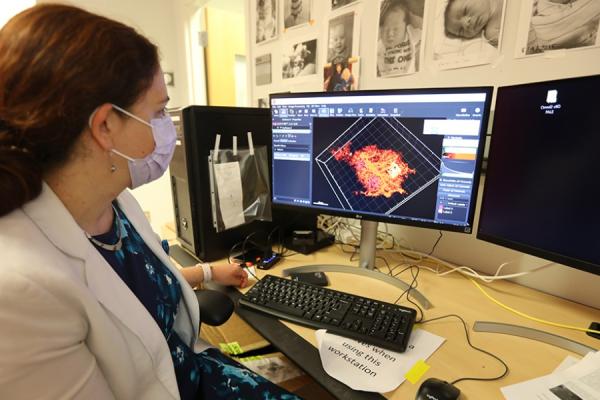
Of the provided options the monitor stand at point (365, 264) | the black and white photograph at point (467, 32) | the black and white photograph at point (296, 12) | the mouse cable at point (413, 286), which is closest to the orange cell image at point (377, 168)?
the monitor stand at point (365, 264)

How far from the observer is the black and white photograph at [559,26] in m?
0.79

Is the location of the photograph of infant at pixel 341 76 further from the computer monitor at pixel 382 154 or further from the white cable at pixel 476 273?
the white cable at pixel 476 273

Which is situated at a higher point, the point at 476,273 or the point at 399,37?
the point at 399,37

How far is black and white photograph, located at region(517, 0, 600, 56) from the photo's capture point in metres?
0.79

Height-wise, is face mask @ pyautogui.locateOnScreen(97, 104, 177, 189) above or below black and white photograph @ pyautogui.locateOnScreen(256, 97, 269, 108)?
below

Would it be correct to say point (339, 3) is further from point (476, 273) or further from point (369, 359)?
point (369, 359)

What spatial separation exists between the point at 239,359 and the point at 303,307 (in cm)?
34

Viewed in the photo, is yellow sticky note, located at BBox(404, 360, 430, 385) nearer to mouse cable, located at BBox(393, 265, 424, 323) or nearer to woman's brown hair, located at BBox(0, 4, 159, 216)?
mouse cable, located at BBox(393, 265, 424, 323)

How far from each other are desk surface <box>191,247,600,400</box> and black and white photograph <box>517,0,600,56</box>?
669 mm

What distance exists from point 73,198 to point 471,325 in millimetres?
918

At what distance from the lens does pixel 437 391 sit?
1.87 ft

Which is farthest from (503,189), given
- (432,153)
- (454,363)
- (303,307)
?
(303,307)

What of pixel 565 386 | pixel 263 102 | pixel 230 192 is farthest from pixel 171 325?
pixel 263 102

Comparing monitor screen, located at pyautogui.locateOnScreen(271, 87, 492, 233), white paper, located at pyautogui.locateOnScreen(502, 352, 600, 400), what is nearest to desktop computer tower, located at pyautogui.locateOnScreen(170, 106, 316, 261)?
monitor screen, located at pyautogui.locateOnScreen(271, 87, 492, 233)
